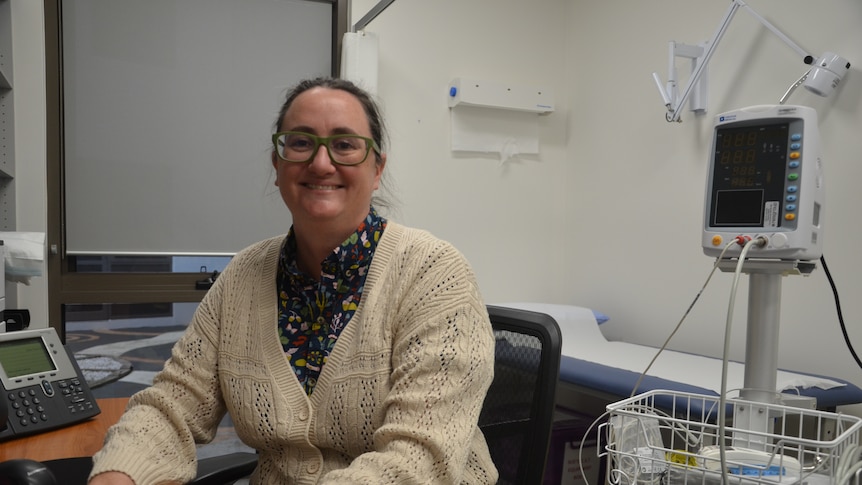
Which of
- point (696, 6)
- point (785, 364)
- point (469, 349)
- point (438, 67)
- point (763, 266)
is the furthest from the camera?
point (438, 67)

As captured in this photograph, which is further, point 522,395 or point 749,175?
point 749,175

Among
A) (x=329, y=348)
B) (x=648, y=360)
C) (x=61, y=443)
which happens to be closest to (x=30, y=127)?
(x=61, y=443)

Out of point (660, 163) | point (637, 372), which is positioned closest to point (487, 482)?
point (637, 372)

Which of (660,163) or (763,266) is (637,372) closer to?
(763,266)

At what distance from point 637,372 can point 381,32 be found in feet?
5.69

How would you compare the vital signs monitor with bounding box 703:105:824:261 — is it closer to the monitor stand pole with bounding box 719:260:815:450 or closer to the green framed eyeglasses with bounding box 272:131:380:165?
the monitor stand pole with bounding box 719:260:815:450

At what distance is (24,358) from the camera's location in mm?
1223

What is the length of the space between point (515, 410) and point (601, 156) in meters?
2.00

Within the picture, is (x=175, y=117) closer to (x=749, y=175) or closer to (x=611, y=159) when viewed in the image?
(x=611, y=159)

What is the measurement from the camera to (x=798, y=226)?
3.74ft

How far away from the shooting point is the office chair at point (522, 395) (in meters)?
1.03

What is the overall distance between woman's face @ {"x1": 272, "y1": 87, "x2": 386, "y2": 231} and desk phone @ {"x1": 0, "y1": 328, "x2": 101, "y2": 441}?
24.2 inches

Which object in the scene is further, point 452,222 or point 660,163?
point 452,222

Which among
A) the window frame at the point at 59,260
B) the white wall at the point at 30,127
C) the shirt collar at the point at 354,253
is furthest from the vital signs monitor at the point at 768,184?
the white wall at the point at 30,127
